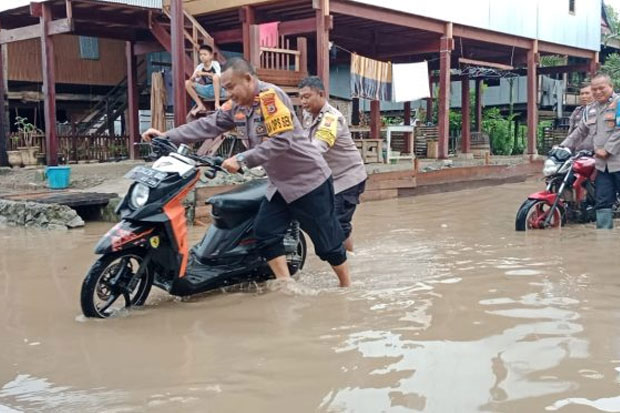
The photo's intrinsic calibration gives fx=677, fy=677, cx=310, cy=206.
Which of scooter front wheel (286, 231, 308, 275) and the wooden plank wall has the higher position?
the wooden plank wall

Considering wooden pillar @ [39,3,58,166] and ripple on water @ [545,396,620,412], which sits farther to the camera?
wooden pillar @ [39,3,58,166]

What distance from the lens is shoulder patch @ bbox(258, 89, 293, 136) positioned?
4043mm

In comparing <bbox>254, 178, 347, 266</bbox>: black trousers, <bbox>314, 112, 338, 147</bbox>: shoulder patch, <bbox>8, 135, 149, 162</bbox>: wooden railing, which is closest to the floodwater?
<bbox>254, 178, 347, 266</bbox>: black trousers

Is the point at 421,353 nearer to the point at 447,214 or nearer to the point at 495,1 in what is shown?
the point at 447,214

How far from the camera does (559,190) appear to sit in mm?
7090

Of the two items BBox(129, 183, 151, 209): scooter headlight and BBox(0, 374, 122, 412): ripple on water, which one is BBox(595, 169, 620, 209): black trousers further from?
BBox(0, 374, 122, 412): ripple on water

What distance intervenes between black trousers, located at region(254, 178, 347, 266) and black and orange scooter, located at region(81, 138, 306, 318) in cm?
21

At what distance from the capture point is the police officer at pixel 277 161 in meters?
4.05

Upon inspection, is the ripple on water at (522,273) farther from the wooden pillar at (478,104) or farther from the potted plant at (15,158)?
the wooden pillar at (478,104)

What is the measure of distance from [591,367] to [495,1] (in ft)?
46.2

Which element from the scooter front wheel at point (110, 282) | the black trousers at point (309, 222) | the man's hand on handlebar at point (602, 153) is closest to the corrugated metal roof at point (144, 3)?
the man's hand on handlebar at point (602, 153)

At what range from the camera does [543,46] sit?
18.0 m

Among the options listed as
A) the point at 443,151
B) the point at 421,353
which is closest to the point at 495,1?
the point at 443,151

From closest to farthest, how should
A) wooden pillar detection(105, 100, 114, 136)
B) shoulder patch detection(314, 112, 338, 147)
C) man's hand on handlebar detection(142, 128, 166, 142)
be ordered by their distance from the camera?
man's hand on handlebar detection(142, 128, 166, 142) < shoulder patch detection(314, 112, 338, 147) < wooden pillar detection(105, 100, 114, 136)
